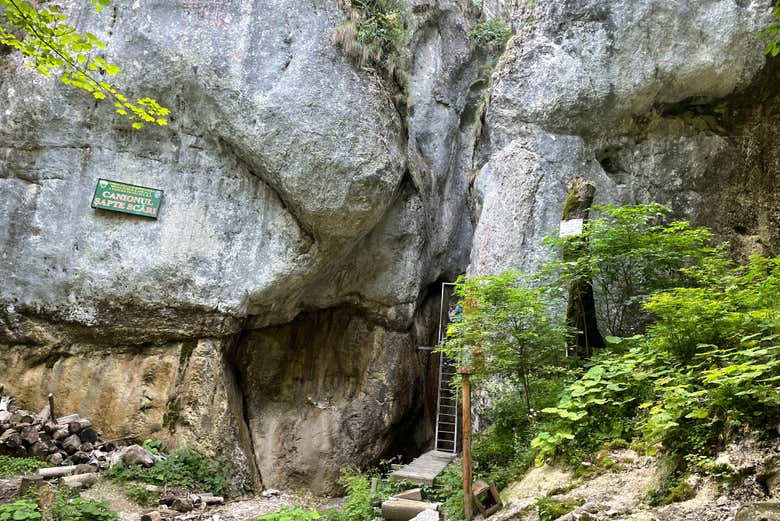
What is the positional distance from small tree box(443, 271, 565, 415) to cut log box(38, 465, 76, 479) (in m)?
5.46

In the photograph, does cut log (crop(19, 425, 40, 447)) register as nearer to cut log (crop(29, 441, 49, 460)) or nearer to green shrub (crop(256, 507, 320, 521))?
cut log (crop(29, 441, 49, 460))

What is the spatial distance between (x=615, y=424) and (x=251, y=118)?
289 inches

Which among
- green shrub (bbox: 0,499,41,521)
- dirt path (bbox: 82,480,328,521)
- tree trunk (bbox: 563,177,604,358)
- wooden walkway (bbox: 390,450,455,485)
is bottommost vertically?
dirt path (bbox: 82,480,328,521)

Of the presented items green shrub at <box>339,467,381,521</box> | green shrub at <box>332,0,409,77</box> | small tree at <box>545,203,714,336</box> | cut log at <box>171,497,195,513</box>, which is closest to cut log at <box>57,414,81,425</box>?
cut log at <box>171,497,195,513</box>

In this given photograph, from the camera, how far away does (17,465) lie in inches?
292

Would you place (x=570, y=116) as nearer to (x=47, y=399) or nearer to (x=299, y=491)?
(x=299, y=491)

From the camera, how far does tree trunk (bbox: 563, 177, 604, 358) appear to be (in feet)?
21.3

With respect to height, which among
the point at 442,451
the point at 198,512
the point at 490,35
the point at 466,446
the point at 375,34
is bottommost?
the point at 198,512

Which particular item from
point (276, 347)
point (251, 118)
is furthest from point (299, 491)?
point (251, 118)

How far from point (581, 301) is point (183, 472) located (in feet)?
20.0

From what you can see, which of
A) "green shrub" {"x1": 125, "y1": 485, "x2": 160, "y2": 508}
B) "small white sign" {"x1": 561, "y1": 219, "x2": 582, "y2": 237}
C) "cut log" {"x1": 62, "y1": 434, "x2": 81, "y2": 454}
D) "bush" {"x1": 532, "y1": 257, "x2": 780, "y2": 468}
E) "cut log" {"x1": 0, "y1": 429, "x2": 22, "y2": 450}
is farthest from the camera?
"cut log" {"x1": 62, "y1": 434, "x2": 81, "y2": 454}

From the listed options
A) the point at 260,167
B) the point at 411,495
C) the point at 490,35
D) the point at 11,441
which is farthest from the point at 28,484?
the point at 490,35

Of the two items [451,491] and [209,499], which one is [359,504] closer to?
[451,491]

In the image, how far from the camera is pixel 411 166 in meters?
12.3
